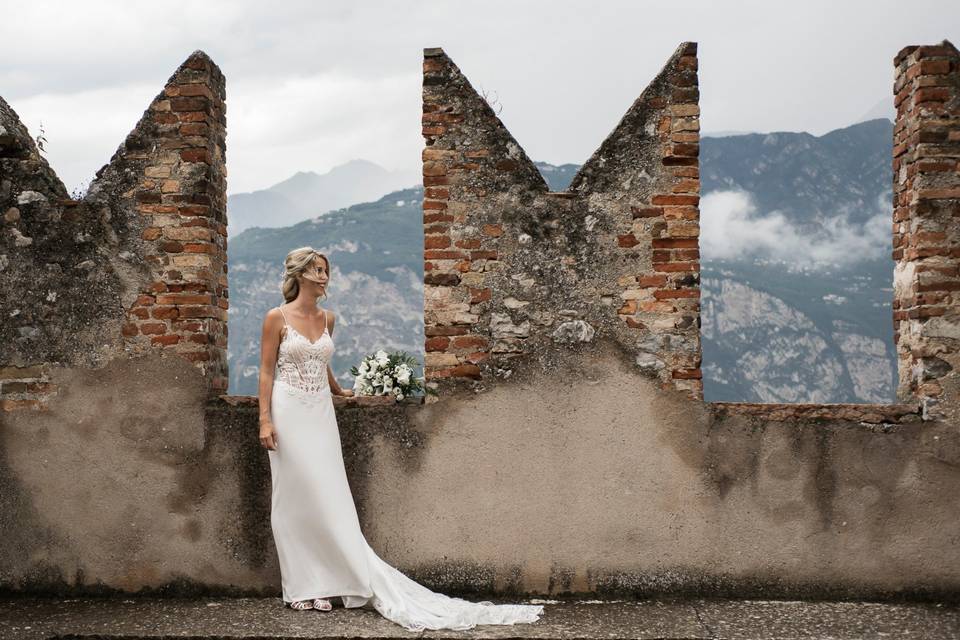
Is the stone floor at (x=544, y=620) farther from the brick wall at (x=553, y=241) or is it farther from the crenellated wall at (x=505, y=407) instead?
the brick wall at (x=553, y=241)

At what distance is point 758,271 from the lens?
262ft

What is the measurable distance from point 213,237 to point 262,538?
1.78m

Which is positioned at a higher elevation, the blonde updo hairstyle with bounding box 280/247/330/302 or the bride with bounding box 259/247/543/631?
the blonde updo hairstyle with bounding box 280/247/330/302

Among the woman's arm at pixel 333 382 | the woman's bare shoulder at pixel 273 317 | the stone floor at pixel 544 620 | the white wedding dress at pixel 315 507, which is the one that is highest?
the woman's bare shoulder at pixel 273 317

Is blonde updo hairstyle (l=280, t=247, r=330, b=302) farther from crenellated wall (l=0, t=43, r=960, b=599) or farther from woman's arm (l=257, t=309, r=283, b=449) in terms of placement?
crenellated wall (l=0, t=43, r=960, b=599)

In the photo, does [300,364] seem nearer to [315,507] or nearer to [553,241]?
[315,507]

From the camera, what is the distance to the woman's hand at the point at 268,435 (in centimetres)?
461

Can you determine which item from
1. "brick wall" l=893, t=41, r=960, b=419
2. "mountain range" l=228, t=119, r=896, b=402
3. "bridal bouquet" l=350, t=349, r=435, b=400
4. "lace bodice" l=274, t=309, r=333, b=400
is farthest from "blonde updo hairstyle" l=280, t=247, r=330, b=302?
"mountain range" l=228, t=119, r=896, b=402

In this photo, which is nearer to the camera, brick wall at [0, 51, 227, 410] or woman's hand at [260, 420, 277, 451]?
woman's hand at [260, 420, 277, 451]

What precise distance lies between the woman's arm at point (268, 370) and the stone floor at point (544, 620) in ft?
3.10

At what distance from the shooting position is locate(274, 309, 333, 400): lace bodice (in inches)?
182

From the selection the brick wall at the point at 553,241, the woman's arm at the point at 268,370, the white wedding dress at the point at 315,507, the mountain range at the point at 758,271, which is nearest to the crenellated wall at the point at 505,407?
the brick wall at the point at 553,241

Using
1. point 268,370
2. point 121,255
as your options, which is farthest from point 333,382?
point 121,255

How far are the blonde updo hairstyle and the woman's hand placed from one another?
0.69m
